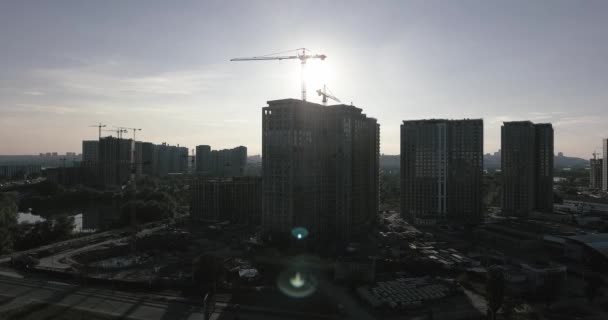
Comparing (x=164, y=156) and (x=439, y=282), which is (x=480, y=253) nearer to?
(x=439, y=282)

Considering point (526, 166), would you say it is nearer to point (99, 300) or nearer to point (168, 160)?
point (99, 300)

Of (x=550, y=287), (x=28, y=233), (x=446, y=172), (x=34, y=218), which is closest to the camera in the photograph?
(x=550, y=287)

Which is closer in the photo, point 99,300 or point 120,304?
point 120,304

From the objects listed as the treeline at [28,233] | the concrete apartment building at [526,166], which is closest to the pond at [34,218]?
the treeline at [28,233]

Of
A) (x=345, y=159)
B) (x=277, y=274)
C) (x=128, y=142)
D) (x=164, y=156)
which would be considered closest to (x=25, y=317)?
(x=277, y=274)

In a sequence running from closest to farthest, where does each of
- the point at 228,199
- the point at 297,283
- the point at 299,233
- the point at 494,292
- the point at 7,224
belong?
the point at 494,292 → the point at 297,283 → the point at 299,233 → the point at 7,224 → the point at 228,199

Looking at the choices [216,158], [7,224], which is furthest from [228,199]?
[216,158]
